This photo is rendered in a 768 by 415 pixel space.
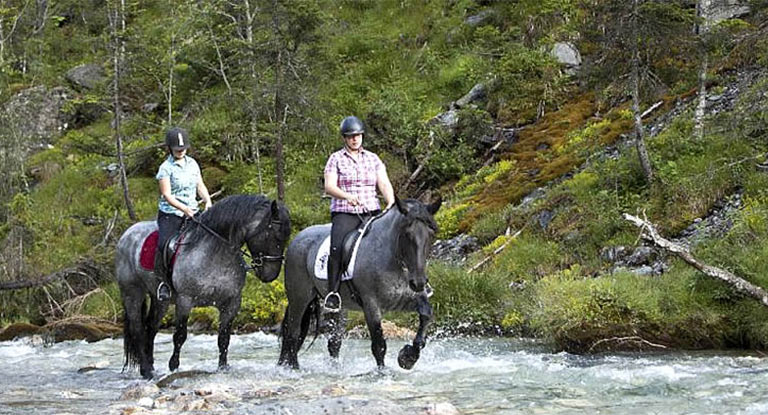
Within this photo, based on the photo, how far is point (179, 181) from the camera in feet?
35.4

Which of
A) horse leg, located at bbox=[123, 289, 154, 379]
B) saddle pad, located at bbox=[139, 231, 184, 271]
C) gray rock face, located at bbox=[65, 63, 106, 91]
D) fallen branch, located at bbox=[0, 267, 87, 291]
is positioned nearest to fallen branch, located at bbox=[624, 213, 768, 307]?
saddle pad, located at bbox=[139, 231, 184, 271]

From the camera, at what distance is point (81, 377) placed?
11.3 meters

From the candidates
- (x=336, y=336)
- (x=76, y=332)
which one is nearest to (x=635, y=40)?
(x=336, y=336)

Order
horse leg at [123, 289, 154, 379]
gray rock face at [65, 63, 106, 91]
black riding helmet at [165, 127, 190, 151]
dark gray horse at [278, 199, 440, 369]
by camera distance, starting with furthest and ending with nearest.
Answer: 1. gray rock face at [65, 63, 106, 91]
2. horse leg at [123, 289, 154, 379]
3. black riding helmet at [165, 127, 190, 151]
4. dark gray horse at [278, 199, 440, 369]

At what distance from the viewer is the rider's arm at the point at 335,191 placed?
9664mm

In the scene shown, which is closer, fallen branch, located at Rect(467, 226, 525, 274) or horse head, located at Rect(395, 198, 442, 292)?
horse head, located at Rect(395, 198, 442, 292)

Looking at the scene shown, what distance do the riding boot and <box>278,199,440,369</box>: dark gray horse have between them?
15cm

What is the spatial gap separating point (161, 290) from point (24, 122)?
22002 millimetres

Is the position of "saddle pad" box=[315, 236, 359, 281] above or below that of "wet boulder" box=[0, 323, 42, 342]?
above

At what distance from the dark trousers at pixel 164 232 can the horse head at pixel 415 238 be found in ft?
11.1

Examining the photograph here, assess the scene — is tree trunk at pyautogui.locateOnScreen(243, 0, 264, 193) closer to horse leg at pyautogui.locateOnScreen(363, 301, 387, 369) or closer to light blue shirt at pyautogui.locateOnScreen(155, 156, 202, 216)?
light blue shirt at pyautogui.locateOnScreen(155, 156, 202, 216)

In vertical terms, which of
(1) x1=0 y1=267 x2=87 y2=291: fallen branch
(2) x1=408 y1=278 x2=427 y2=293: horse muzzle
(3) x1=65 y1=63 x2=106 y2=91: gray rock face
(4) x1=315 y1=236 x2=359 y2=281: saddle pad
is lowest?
(1) x1=0 y1=267 x2=87 y2=291: fallen branch

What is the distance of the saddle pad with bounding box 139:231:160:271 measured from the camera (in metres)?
11.2

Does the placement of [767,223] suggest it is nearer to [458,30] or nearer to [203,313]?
[203,313]
